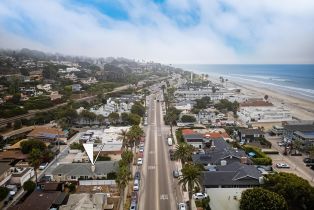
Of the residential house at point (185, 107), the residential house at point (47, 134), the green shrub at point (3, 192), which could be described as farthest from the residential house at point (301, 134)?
the green shrub at point (3, 192)

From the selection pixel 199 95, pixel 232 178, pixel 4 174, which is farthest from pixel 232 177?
pixel 199 95

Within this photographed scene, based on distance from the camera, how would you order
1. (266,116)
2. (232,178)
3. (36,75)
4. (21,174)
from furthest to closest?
(36,75) < (266,116) < (21,174) < (232,178)

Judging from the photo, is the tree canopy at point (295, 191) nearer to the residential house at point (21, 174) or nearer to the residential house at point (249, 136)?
the residential house at point (249, 136)

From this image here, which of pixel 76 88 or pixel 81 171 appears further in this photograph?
pixel 76 88

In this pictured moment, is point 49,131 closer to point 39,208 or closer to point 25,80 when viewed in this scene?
point 39,208

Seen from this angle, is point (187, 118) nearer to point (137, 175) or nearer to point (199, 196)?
point (137, 175)

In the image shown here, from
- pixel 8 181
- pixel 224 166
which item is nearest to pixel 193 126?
pixel 224 166

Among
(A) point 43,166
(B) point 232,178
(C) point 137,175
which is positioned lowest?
(A) point 43,166
